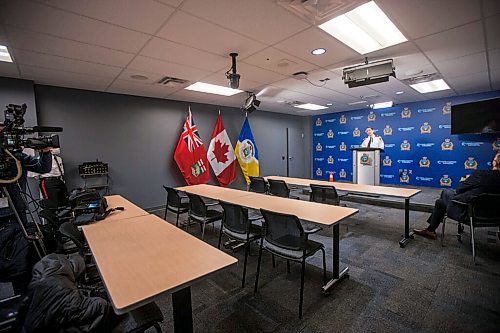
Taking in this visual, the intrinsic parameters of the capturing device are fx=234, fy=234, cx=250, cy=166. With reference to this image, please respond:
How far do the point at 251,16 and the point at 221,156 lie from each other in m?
4.33

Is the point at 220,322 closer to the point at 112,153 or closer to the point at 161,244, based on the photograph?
the point at 161,244

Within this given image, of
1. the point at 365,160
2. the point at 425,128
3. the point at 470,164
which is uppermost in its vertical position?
the point at 425,128

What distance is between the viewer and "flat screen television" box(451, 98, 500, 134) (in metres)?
5.31

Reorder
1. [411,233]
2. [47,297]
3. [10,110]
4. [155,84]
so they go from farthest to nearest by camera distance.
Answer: [155,84] → [411,233] → [10,110] → [47,297]

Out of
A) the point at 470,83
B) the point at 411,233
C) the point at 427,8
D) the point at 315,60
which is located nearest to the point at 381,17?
the point at 427,8

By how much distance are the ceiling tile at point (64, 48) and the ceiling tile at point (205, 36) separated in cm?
88

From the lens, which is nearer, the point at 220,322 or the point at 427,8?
the point at 220,322

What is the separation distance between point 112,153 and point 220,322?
4.29 metres

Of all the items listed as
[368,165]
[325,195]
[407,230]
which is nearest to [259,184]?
[325,195]

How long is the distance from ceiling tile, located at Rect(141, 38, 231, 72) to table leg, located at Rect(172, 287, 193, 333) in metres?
2.54

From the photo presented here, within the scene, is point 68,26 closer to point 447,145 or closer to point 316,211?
point 316,211

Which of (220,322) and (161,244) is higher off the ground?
(161,244)

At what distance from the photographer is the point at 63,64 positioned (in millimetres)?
3197

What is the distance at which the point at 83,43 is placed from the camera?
259cm
